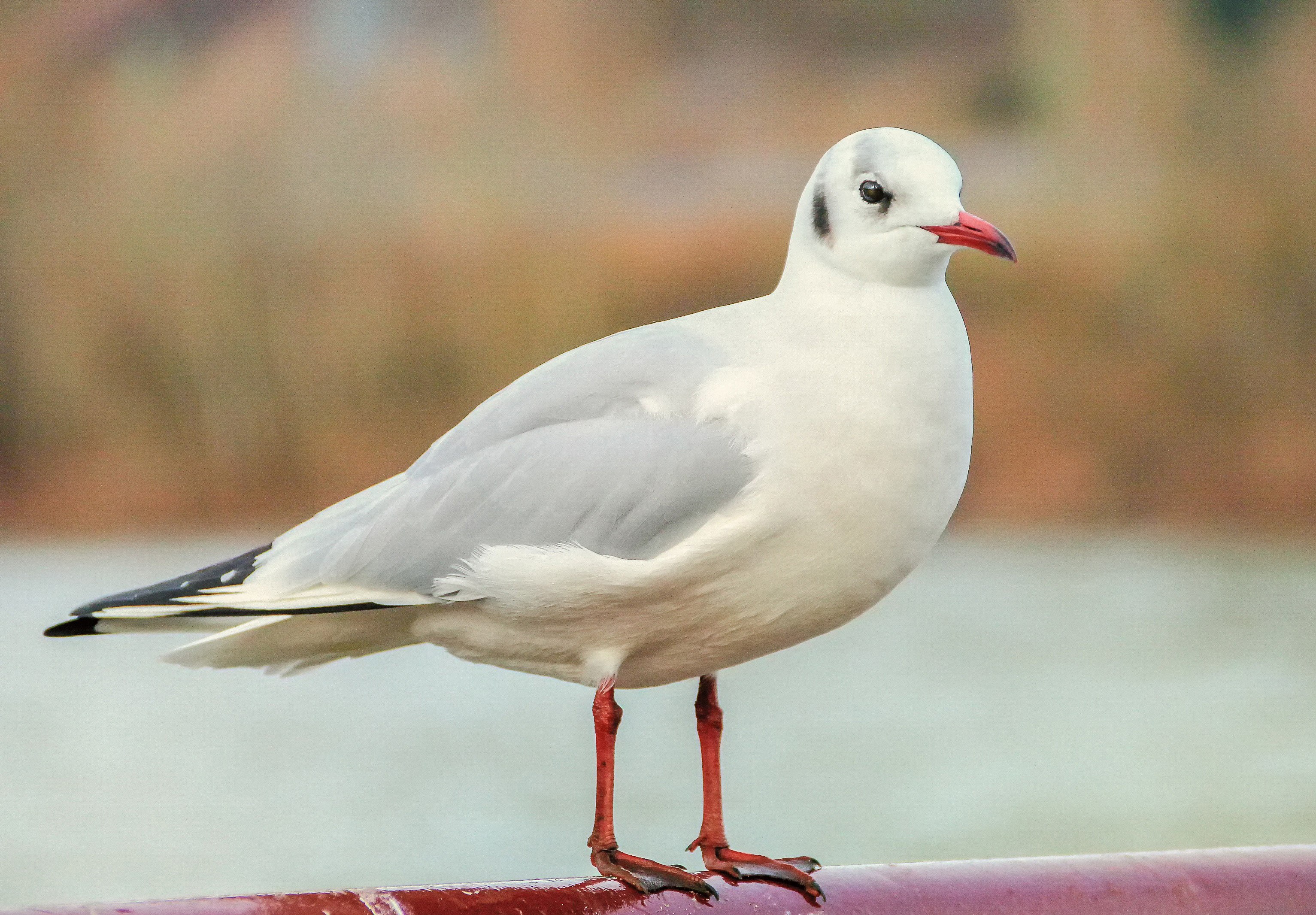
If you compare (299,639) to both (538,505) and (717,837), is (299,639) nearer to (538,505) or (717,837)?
(538,505)

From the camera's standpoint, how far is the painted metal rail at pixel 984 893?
1169 mm

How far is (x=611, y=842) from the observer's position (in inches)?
53.4

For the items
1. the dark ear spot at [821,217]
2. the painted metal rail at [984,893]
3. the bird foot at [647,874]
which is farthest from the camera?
the dark ear spot at [821,217]

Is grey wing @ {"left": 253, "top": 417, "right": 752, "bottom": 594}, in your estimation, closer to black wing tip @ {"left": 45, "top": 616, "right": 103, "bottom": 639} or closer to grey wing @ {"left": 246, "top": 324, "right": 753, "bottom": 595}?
grey wing @ {"left": 246, "top": 324, "right": 753, "bottom": 595}

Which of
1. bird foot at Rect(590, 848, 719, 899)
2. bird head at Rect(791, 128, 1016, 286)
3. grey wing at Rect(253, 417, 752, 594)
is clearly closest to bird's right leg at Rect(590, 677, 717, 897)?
bird foot at Rect(590, 848, 719, 899)

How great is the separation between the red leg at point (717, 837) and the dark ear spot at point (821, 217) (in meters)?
0.46

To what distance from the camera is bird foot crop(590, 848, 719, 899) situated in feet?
4.21

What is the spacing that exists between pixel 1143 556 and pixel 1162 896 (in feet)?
19.7

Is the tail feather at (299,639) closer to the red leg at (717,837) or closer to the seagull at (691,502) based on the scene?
the seagull at (691,502)

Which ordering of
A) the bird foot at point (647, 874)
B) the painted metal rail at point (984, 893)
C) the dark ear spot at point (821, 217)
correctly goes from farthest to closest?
the dark ear spot at point (821, 217) < the bird foot at point (647, 874) < the painted metal rail at point (984, 893)

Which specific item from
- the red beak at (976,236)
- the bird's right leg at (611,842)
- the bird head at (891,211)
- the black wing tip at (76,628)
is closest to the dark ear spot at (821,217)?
the bird head at (891,211)

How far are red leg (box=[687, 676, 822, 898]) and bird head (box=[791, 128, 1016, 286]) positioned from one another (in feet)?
1.51

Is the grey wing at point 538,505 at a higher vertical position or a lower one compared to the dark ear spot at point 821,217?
lower

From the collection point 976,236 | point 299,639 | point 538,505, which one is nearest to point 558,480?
point 538,505
